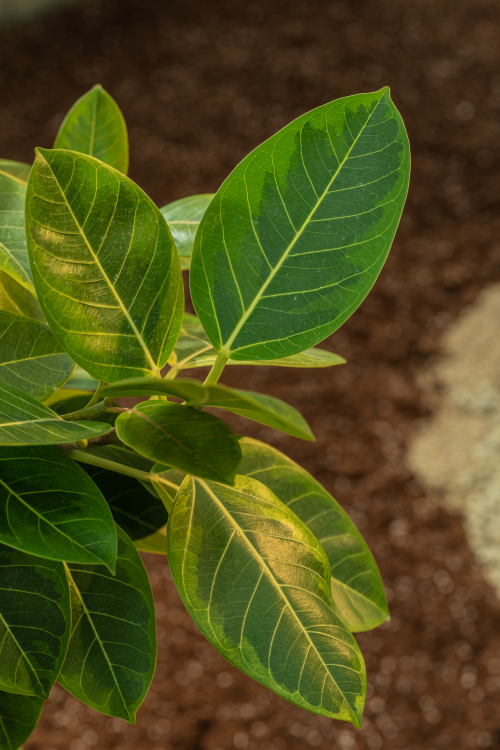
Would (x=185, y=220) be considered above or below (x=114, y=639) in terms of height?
above

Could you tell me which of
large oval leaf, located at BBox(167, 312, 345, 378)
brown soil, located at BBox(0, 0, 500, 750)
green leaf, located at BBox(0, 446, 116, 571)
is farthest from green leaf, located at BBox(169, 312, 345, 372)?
brown soil, located at BBox(0, 0, 500, 750)

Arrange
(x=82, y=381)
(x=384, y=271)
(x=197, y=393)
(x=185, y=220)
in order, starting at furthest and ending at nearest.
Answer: (x=384, y=271) → (x=82, y=381) → (x=185, y=220) → (x=197, y=393)

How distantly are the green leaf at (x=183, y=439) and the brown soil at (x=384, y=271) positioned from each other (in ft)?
5.04

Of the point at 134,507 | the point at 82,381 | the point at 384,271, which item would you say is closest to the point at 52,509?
the point at 134,507

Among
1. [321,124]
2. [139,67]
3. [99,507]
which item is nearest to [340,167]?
[321,124]

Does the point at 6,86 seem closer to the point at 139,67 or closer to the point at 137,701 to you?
the point at 139,67

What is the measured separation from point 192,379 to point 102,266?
8 centimetres

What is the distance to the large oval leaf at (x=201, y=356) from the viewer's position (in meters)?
0.43

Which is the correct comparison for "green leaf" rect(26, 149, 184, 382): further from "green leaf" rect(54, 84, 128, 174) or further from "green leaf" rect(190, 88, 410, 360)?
"green leaf" rect(54, 84, 128, 174)

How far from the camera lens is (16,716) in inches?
20.1

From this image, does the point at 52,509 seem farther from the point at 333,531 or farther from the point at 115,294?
the point at 333,531

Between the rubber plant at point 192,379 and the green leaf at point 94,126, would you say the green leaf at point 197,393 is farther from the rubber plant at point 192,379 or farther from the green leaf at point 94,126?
the green leaf at point 94,126

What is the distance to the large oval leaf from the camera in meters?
0.43

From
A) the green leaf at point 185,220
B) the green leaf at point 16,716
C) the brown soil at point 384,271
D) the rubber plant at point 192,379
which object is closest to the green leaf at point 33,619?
the rubber plant at point 192,379
